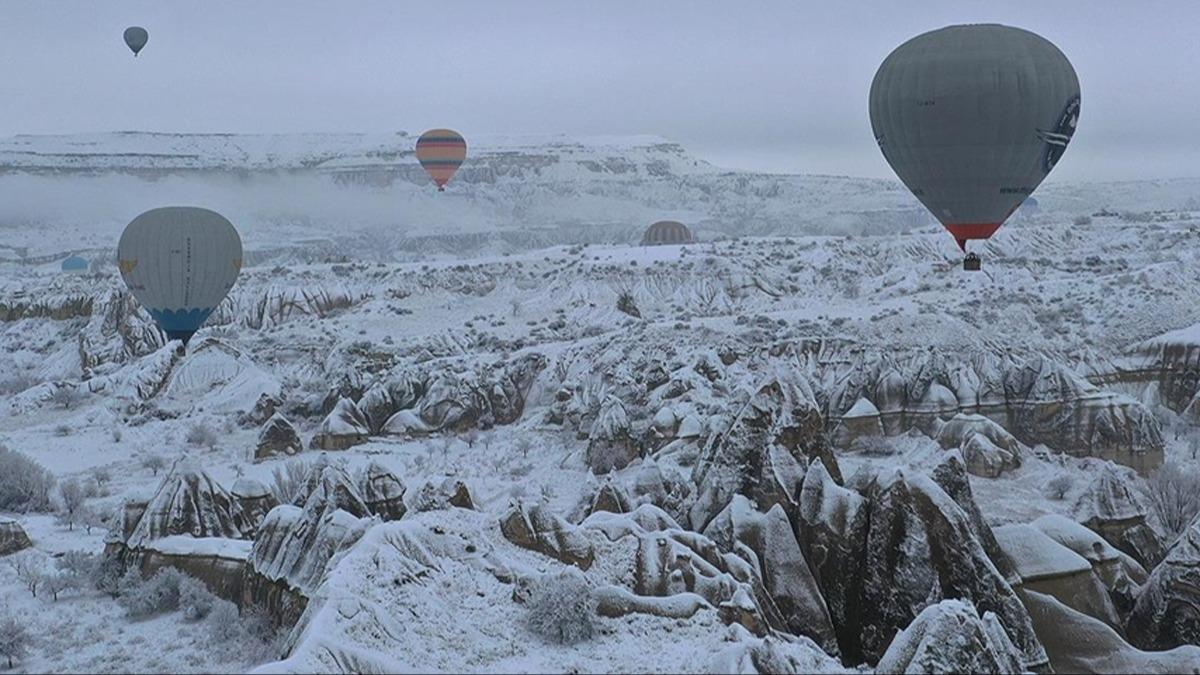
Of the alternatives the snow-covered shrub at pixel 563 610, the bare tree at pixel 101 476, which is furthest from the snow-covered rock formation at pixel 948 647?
the bare tree at pixel 101 476

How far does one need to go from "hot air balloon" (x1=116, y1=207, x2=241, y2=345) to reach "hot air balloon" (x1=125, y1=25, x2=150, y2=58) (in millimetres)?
38001

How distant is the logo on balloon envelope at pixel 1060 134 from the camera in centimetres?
4328

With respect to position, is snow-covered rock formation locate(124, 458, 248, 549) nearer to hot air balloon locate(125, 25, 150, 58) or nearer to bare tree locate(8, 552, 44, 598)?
bare tree locate(8, 552, 44, 598)

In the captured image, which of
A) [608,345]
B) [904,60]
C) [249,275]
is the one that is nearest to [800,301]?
[608,345]

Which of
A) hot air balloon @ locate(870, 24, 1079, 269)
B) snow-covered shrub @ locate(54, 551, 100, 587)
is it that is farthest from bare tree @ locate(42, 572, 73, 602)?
hot air balloon @ locate(870, 24, 1079, 269)

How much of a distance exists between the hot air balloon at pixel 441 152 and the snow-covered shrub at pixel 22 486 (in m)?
84.9

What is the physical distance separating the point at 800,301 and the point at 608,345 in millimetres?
22212

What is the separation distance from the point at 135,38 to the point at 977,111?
75.2 meters

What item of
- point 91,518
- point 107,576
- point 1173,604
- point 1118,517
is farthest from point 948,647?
point 91,518

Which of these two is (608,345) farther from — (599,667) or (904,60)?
(599,667)

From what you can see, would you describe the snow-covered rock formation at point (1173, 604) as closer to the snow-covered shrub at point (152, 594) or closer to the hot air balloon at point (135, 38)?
the snow-covered shrub at point (152, 594)

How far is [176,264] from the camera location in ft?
198

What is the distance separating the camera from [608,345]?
193 ft

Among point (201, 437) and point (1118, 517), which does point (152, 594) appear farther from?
point (201, 437)
